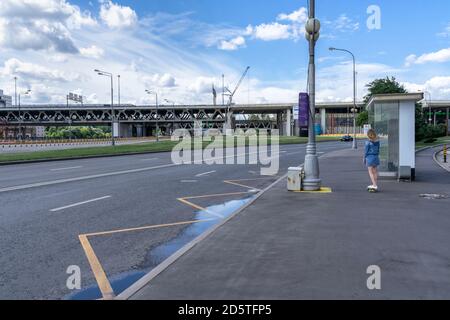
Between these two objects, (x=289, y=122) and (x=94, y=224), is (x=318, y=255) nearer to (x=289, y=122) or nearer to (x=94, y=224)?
(x=94, y=224)

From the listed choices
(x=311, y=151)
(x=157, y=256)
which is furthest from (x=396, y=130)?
(x=157, y=256)

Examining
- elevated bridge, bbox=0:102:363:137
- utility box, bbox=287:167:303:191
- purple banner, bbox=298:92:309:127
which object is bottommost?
utility box, bbox=287:167:303:191

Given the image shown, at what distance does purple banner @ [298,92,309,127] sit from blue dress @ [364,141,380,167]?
1.84 metres

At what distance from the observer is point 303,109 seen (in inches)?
485

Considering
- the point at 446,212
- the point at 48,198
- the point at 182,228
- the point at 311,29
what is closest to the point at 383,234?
the point at 446,212

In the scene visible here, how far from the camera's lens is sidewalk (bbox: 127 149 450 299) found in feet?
14.7

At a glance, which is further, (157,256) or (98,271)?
(157,256)

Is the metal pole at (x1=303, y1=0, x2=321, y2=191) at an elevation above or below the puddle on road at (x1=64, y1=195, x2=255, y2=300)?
above

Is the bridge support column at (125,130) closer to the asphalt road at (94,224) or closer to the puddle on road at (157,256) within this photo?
the asphalt road at (94,224)

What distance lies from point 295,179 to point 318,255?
21.0 feet

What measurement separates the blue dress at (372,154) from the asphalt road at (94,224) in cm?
348

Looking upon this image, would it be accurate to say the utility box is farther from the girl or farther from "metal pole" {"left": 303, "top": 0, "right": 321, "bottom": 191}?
the girl

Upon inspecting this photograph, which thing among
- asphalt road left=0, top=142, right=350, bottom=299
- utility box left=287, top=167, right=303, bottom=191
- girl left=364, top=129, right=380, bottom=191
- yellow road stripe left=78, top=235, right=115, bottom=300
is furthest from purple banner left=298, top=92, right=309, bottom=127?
yellow road stripe left=78, top=235, right=115, bottom=300
